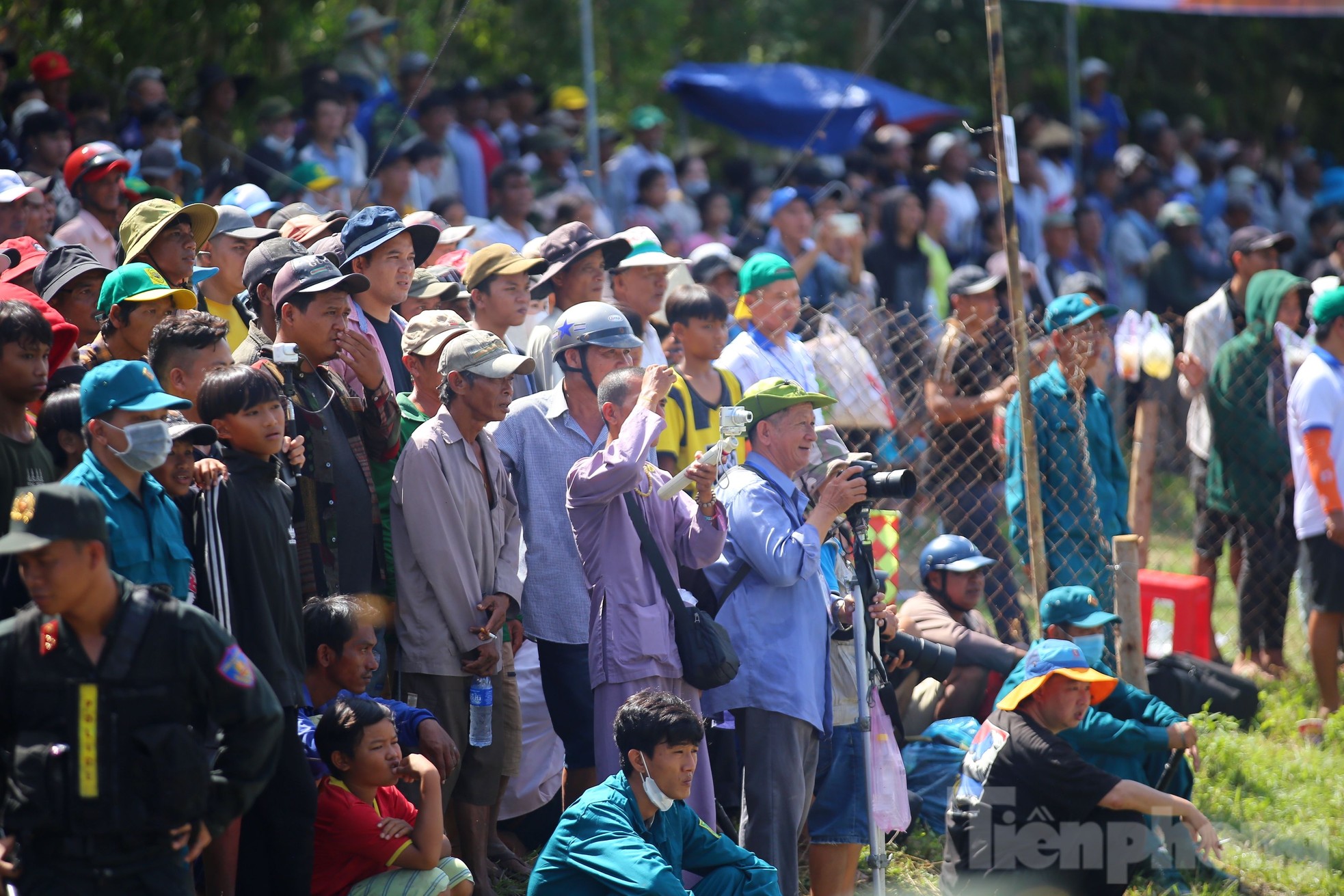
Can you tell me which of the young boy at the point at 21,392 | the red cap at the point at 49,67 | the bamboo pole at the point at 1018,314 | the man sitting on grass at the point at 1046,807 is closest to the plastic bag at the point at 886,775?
the man sitting on grass at the point at 1046,807

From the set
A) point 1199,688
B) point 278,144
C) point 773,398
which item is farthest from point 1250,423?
point 278,144

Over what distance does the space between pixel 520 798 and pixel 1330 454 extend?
4.44m

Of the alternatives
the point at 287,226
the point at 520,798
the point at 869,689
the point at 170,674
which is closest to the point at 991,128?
the point at 869,689

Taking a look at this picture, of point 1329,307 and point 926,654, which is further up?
point 1329,307

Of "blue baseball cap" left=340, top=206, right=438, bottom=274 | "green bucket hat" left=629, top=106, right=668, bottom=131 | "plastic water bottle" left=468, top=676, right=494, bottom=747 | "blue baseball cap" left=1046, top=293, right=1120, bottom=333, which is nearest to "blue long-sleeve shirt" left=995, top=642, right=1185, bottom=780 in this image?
"plastic water bottle" left=468, top=676, right=494, bottom=747

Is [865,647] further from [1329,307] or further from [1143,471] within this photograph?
[1329,307]

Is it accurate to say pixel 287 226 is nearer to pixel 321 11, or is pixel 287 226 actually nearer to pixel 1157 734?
pixel 1157 734

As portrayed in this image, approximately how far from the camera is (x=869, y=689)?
17.0 feet

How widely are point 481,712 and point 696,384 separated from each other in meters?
1.93

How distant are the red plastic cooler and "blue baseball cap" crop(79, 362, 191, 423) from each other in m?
5.63

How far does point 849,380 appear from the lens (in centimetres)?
729

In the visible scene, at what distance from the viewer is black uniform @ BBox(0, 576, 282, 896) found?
3.17 m

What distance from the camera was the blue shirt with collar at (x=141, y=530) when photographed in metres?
3.63

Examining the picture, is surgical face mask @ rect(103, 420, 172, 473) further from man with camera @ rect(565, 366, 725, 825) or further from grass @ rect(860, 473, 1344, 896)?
grass @ rect(860, 473, 1344, 896)
